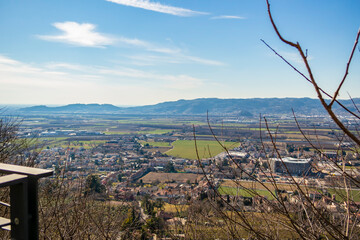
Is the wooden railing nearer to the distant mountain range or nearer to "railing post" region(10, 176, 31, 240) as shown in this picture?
"railing post" region(10, 176, 31, 240)

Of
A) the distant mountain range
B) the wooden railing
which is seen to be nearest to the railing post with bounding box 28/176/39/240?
the wooden railing

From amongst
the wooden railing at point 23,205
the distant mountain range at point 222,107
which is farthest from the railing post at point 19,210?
the distant mountain range at point 222,107

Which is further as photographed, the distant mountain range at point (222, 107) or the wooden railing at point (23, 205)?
the distant mountain range at point (222, 107)

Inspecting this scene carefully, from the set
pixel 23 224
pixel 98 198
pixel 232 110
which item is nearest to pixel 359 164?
pixel 23 224

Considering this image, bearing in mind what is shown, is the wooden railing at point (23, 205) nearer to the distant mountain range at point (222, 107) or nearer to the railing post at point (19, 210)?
the railing post at point (19, 210)

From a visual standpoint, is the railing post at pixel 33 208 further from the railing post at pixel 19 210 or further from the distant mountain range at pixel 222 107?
the distant mountain range at pixel 222 107

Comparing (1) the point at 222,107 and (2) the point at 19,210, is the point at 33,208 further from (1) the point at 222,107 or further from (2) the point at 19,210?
(1) the point at 222,107

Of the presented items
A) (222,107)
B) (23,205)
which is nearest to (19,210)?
(23,205)
